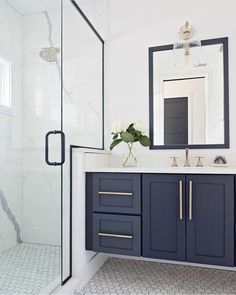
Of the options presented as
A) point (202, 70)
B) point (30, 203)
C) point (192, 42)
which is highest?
point (192, 42)

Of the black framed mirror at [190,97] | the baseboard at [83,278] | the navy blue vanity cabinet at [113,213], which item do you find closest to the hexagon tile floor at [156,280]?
the baseboard at [83,278]

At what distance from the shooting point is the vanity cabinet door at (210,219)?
1.56 meters

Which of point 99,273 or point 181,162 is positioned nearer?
point 99,273

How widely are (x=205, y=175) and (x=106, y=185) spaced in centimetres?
70

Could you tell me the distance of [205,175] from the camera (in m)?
1.61

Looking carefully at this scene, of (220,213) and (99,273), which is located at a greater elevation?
(220,213)

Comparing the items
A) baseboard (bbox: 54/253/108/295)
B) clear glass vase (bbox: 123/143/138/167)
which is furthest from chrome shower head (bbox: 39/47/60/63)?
baseboard (bbox: 54/253/108/295)

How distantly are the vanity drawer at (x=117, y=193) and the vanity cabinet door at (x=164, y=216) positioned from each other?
0.06 metres

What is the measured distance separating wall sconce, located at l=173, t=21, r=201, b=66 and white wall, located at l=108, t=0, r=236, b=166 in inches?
2.3

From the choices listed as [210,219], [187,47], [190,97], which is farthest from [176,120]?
[210,219]

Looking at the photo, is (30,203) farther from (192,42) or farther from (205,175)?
(192,42)

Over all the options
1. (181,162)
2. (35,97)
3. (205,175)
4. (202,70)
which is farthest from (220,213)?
(35,97)

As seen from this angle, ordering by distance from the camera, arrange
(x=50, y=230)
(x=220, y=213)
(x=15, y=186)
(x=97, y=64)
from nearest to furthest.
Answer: (x=220, y=213) < (x=50, y=230) < (x=15, y=186) < (x=97, y=64)

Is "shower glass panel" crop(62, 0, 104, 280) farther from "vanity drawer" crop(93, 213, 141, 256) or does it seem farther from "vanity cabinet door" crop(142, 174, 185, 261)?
"vanity cabinet door" crop(142, 174, 185, 261)
